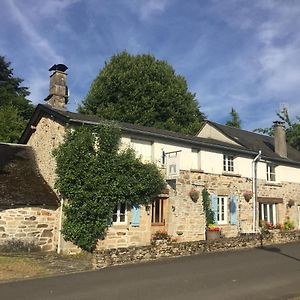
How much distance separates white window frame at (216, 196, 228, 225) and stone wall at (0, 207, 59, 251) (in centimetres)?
853

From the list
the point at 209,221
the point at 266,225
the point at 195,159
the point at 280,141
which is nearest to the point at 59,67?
the point at 195,159

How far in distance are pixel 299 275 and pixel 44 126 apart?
1232cm

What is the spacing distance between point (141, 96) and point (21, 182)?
19.2m

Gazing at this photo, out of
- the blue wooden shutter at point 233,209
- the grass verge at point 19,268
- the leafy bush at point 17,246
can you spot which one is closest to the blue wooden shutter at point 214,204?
the blue wooden shutter at point 233,209

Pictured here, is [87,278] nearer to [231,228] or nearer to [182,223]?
[182,223]

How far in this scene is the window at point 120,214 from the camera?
15.5 meters

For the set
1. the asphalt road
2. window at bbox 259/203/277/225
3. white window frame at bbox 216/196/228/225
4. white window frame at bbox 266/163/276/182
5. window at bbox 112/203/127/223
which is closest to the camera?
the asphalt road

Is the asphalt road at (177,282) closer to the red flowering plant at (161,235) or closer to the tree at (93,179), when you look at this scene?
the red flowering plant at (161,235)

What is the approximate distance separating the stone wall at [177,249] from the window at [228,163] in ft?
13.2

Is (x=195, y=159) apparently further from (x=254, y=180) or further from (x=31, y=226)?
(x=31, y=226)

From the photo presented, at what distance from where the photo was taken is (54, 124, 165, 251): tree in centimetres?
1424

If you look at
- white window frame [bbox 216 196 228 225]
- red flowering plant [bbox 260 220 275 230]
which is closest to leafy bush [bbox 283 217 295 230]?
red flowering plant [bbox 260 220 275 230]

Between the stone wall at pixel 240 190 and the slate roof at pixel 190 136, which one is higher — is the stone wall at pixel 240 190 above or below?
below

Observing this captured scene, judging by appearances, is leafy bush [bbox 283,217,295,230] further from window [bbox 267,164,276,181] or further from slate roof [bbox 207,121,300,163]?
slate roof [bbox 207,121,300,163]
